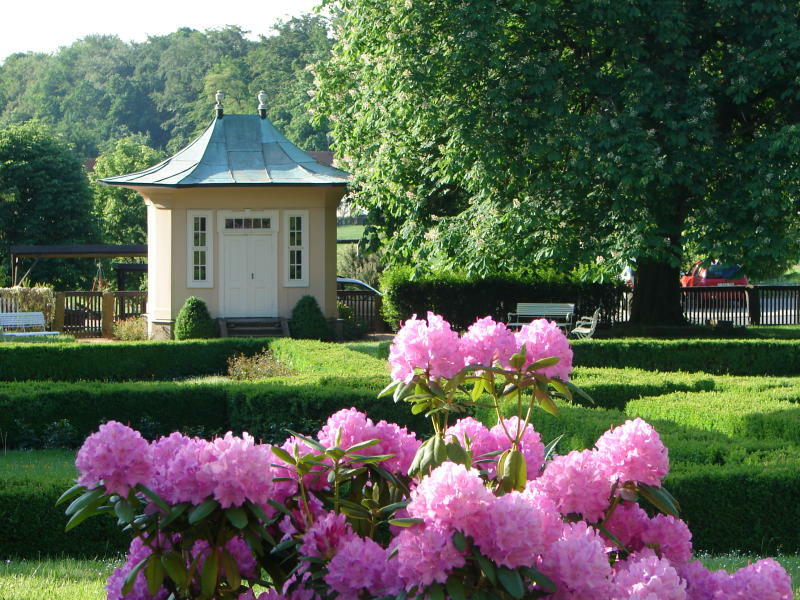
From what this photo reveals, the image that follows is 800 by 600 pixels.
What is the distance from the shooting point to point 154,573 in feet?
10.4

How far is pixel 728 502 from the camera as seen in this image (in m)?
6.83

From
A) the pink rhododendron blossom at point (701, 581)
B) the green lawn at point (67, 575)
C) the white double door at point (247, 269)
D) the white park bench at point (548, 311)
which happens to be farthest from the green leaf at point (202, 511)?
the white park bench at point (548, 311)

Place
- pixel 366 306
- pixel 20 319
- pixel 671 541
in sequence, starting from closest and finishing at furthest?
pixel 671 541 < pixel 20 319 < pixel 366 306

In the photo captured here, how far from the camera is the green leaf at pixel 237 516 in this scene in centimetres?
300

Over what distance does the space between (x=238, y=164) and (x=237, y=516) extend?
21241 mm

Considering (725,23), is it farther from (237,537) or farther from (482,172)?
(237,537)

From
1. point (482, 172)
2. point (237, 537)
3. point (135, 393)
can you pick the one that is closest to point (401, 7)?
point (482, 172)

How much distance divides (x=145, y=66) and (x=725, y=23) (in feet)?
279

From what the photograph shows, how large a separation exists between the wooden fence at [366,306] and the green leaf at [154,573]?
24016mm

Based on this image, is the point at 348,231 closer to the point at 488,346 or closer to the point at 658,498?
the point at 488,346

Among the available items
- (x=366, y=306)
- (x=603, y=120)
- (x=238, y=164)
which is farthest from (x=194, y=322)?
(x=603, y=120)

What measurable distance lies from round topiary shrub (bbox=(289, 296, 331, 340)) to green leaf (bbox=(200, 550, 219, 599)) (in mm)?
19489

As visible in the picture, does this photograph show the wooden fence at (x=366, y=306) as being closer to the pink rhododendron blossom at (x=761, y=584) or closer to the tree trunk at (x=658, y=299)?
the tree trunk at (x=658, y=299)

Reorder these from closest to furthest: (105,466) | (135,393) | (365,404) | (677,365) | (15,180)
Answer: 1. (105,466)
2. (365,404)
3. (135,393)
4. (677,365)
5. (15,180)
